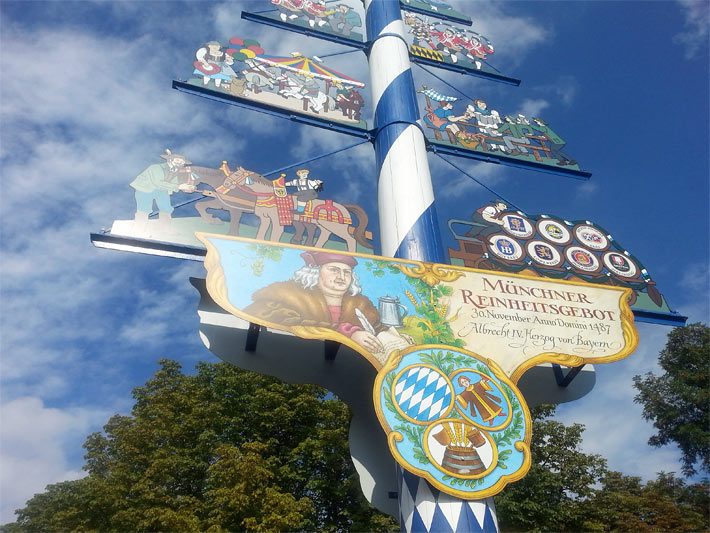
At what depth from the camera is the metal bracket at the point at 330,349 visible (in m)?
6.18

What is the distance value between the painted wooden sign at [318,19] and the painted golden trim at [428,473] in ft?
22.6

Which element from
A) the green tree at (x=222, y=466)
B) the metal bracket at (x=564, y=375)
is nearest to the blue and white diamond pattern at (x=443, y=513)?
the metal bracket at (x=564, y=375)

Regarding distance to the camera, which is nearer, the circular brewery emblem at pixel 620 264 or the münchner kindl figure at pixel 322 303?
the münchner kindl figure at pixel 322 303

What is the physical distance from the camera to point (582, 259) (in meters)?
7.99

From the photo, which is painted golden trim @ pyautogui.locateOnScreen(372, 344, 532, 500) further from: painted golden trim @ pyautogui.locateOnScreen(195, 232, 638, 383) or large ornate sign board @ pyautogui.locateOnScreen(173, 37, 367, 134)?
large ornate sign board @ pyautogui.locateOnScreen(173, 37, 367, 134)

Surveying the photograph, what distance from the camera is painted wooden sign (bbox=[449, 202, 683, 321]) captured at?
24.8ft

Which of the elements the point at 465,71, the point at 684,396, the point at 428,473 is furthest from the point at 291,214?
the point at 684,396

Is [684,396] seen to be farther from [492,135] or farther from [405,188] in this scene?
[405,188]

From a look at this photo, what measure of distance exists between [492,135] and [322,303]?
5564mm

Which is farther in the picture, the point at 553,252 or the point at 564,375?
the point at 553,252

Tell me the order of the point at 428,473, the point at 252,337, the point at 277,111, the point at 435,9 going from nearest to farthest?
the point at 428,473
the point at 252,337
the point at 277,111
the point at 435,9

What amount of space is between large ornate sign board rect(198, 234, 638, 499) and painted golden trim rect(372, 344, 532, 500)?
0.4 inches

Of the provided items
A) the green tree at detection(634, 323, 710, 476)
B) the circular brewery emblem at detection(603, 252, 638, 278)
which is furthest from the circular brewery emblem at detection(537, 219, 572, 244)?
the green tree at detection(634, 323, 710, 476)

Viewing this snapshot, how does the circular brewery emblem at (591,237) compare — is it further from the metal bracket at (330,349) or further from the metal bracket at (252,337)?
the metal bracket at (252,337)
